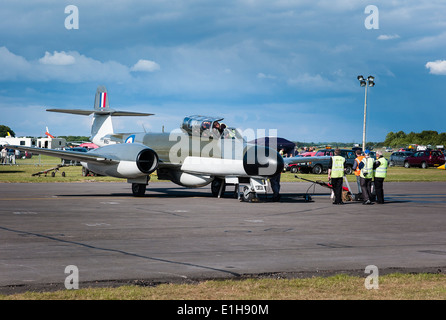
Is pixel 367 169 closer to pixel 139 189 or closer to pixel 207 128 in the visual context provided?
pixel 207 128

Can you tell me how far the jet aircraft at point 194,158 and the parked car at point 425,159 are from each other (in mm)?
43847

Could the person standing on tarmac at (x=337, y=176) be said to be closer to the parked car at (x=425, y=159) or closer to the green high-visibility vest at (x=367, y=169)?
the green high-visibility vest at (x=367, y=169)

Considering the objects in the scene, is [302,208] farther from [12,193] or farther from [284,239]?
[12,193]

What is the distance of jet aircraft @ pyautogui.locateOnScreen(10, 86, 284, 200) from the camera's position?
757 inches

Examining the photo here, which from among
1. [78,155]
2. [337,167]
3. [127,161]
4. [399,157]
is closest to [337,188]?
[337,167]

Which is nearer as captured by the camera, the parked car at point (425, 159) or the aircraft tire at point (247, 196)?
the aircraft tire at point (247, 196)

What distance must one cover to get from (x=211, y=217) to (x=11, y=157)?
46.6m

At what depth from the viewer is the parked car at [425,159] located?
A: 60.7 m

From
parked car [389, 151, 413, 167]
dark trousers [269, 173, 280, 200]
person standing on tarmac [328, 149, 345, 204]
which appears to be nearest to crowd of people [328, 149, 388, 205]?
person standing on tarmac [328, 149, 345, 204]

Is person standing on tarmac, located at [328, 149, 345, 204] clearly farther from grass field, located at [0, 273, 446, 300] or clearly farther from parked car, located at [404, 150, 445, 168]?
parked car, located at [404, 150, 445, 168]

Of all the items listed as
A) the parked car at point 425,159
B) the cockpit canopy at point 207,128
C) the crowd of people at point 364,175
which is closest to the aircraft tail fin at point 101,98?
the cockpit canopy at point 207,128

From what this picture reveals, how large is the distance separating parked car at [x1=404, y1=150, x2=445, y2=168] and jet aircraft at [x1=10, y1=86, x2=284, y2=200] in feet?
144

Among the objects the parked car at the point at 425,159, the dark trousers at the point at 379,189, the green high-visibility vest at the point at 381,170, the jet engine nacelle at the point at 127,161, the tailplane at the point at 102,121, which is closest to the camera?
the green high-visibility vest at the point at 381,170

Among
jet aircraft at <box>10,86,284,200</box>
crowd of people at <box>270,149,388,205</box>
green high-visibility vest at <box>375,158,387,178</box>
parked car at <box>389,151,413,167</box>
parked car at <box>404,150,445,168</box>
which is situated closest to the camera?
jet aircraft at <box>10,86,284,200</box>
